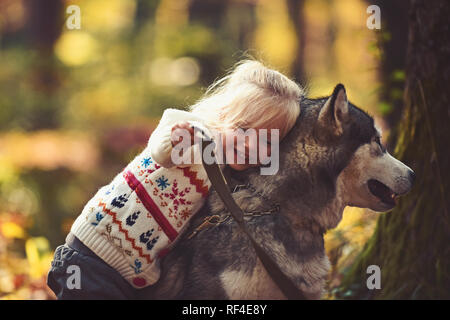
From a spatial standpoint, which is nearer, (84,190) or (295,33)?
(84,190)

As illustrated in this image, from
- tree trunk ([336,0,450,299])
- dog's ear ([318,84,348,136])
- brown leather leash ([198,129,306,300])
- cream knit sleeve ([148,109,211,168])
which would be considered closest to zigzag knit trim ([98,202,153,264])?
cream knit sleeve ([148,109,211,168])

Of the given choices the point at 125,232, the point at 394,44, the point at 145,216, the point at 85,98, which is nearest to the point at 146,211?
the point at 145,216

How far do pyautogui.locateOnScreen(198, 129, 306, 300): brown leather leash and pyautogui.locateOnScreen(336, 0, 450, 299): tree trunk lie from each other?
1.16 metres

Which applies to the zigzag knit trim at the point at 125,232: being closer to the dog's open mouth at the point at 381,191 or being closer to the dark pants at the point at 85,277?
the dark pants at the point at 85,277

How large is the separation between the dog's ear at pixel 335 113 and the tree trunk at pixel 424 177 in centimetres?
102

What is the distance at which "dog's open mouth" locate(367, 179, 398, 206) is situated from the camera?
270 centimetres

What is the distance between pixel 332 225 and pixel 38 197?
6788 mm

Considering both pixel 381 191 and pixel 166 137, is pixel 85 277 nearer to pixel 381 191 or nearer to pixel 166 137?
pixel 166 137

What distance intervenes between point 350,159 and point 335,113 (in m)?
0.25

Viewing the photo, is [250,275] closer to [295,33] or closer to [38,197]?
[38,197]

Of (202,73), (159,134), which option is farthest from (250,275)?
(202,73)

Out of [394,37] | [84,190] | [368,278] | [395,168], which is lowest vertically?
[84,190]

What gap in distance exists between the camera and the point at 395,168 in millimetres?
2674

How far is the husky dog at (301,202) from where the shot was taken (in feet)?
8.50
